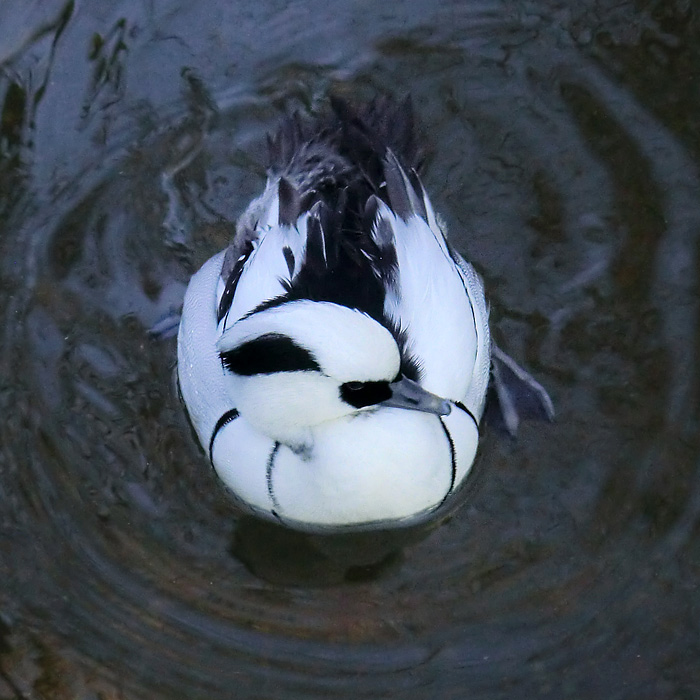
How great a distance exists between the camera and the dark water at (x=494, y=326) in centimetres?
405

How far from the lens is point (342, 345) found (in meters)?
3.33

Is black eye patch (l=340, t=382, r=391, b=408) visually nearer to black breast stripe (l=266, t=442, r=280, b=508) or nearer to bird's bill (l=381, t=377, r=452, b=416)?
bird's bill (l=381, t=377, r=452, b=416)

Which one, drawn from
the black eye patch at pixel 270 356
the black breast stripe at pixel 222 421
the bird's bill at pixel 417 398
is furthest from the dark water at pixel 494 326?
the black eye patch at pixel 270 356

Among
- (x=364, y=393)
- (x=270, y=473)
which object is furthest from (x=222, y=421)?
(x=364, y=393)

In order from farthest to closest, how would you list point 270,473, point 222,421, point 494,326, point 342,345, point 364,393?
1. point 494,326
2. point 222,421
3. point 270,473
4. point 364,393
5. point 342,345

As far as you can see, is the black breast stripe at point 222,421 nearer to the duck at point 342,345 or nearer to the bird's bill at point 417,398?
the duck at point 342,345

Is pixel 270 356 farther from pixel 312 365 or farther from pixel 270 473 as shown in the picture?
pixel 270 473

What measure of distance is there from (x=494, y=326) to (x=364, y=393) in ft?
5.16

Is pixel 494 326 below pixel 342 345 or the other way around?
below

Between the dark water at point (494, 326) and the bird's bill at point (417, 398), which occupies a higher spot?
the bird's bill at point (417, 398)

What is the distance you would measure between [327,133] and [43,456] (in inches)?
72.4

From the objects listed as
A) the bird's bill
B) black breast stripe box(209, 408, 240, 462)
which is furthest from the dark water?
the bird's bill

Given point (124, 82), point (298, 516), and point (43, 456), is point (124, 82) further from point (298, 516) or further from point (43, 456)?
point (298, 516)

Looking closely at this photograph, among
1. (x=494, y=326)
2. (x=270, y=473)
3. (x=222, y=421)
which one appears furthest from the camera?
(x=494, y=326)
